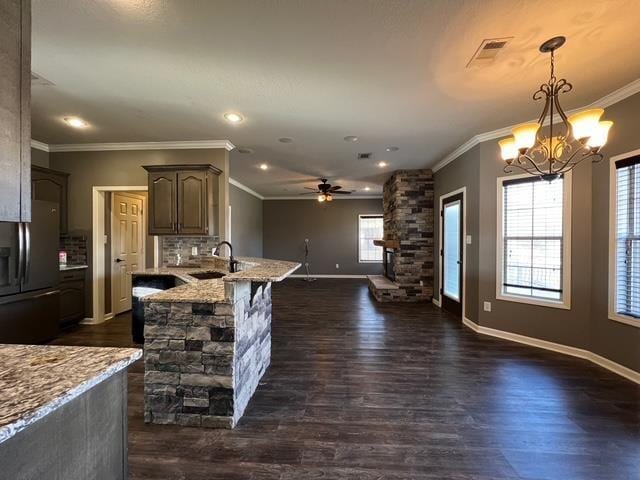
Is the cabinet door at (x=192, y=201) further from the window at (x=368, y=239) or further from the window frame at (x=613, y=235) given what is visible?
the window at (x=368, y=239)

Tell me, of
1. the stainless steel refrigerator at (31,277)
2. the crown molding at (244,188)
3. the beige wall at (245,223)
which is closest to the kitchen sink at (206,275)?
the stainless steel refrigerator at (31,277)

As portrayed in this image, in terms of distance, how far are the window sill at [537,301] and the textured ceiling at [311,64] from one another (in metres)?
2.13

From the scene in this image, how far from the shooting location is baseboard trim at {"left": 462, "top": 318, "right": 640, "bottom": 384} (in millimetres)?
2873

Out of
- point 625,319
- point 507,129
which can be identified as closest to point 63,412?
point 625,319

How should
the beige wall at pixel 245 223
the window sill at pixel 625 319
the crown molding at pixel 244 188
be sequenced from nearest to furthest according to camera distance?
the window sill at pixel 625 319
the crown molding at pixel 244 188
the beige wall at pixel 245 223

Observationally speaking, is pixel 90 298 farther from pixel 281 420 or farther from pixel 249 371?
pixel 281 420

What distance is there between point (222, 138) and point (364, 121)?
1.92 m

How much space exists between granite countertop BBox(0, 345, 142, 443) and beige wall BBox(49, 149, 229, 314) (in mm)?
3404

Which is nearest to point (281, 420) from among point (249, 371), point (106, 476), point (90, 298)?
point (249, 371)

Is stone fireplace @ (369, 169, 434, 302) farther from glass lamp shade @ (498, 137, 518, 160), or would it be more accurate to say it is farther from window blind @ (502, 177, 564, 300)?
glass lamp shade @ (498, 137, 518, 160)

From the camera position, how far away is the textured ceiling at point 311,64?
1875 mm

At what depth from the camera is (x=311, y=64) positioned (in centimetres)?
243

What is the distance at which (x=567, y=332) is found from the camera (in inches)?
137

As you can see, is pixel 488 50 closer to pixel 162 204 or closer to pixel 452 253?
pixel 452 253
